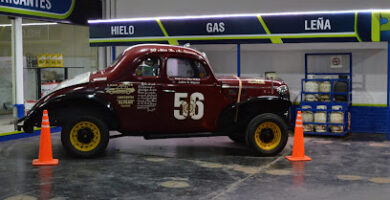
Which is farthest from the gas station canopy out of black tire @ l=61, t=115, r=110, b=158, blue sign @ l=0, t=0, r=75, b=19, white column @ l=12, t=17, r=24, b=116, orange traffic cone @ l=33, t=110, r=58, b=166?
orange traffic cone @ l=33, t=110, r=58, b=166

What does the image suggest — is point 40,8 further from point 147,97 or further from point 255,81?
point 255,81

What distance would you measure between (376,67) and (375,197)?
6.95 meters

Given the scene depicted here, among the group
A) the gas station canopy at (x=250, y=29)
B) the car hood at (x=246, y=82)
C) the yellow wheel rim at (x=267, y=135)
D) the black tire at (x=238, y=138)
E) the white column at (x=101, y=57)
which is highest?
the gas station canopy at (x=250, y=29)

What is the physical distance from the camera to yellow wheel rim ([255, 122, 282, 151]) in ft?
29.0

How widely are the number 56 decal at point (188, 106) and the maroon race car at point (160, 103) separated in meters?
0.02

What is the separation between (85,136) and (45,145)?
0.73 metres

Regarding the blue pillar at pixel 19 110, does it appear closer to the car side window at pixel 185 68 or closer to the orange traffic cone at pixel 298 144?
the car side window at pixel 185 68

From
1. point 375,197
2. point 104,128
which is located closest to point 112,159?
point 104,128

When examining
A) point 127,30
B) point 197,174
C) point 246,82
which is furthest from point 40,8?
point 197,174

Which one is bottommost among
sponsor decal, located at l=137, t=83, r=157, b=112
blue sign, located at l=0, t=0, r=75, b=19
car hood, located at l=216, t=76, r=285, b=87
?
sponsor decal, located at l=137, t=83, r=157, b=112

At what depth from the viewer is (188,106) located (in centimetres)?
866

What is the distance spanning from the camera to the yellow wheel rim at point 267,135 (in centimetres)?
883

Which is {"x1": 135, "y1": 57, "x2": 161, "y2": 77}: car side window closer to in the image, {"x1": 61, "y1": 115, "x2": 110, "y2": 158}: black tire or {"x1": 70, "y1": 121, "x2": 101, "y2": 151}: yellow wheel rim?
{"x1": 61, "y1": 115, "x2": 110, "y2": 158}: black tire

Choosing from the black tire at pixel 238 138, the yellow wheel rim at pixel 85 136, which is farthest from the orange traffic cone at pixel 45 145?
the black tire at pixel 238 138
